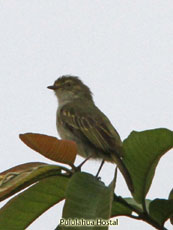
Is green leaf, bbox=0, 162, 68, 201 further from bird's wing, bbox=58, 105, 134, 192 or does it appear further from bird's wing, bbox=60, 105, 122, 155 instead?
bird's wing, bbox=60, 105, 122, 155

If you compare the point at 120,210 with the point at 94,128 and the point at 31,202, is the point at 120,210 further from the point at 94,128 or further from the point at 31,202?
the point at 94,128

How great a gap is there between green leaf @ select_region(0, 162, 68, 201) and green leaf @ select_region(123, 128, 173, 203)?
48cm

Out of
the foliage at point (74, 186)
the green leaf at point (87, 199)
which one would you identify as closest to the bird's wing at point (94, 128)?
the foliage at point (74, 186)

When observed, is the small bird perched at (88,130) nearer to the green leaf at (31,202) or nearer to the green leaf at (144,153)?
the green leaf at (144,153)

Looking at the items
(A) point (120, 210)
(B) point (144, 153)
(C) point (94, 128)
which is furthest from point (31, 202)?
(C) point (94, 128)

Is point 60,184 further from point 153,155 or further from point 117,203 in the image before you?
point 153,155

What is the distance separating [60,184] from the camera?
123 inches

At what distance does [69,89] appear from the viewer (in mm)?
7988

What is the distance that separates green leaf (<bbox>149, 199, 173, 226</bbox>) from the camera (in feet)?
9.93

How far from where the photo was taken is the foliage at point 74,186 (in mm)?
→ 2826

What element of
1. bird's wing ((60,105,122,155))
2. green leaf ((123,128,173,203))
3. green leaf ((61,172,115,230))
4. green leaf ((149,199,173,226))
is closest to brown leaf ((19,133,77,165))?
green leaf ((61,172,115,230))

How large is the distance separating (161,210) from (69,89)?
5069 mm

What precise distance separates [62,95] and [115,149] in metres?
2.93

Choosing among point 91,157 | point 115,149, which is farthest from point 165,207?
point 91,157
